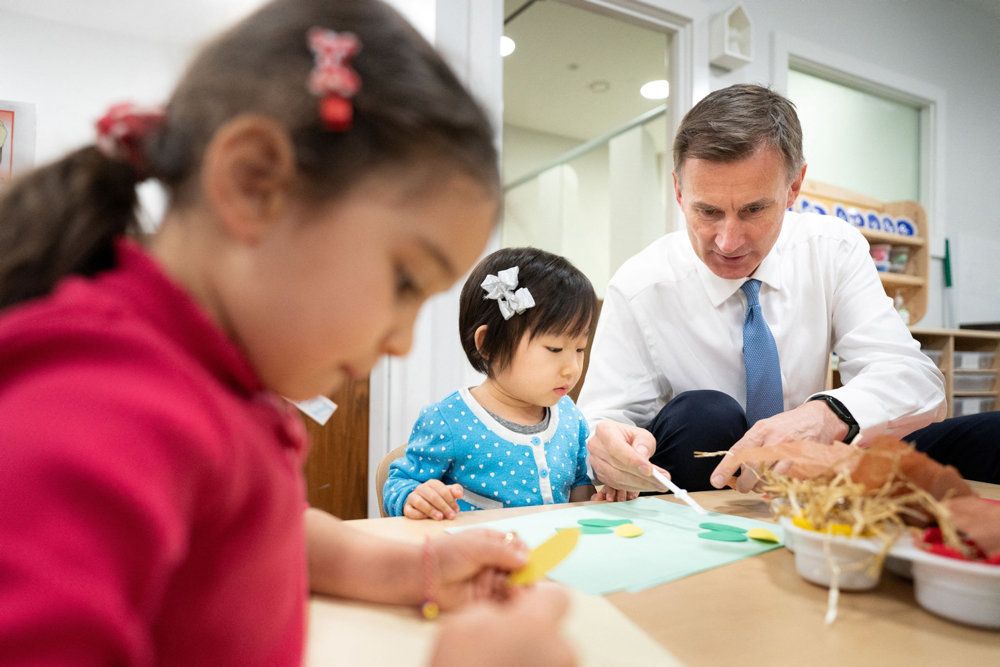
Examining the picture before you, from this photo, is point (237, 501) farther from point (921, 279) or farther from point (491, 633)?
point (921, 279)

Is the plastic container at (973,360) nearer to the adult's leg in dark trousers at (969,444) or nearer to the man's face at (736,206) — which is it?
the adult's leg in dark trousers at (969,444)

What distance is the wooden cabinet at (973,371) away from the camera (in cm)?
327

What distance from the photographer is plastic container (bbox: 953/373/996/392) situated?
3.35m

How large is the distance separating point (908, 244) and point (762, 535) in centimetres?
330

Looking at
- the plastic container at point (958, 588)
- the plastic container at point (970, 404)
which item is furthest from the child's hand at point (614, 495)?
the plastic container at point (970, 404)

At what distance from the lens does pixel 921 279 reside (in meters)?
3.33

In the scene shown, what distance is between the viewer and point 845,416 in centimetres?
119

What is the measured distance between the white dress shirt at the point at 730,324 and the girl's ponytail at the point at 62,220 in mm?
1232

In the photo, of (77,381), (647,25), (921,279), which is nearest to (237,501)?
(77,381)

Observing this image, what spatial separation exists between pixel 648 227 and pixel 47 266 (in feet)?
11.6

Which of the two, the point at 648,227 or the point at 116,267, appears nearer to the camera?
the point at 116,267

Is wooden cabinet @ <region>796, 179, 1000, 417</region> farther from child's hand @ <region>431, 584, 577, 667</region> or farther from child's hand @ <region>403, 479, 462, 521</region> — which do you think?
child's hand @ <region>431, 584, 577, 667</region>

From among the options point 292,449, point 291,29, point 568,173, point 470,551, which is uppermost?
point 568,173

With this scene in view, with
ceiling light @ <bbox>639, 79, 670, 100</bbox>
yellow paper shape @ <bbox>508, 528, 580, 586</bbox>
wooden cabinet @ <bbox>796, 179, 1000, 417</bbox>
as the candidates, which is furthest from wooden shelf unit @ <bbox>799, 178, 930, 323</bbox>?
yellow paper shape @ <bbox>508, 528, 580, 586</bbox>
